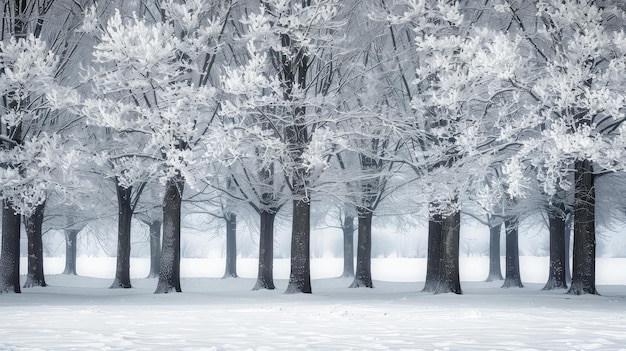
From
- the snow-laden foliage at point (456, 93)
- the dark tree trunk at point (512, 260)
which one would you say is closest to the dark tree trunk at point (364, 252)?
the dark tree trunk at point (512, 260)

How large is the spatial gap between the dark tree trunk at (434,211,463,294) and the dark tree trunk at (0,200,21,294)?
12355 mm

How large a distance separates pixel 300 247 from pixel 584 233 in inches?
318

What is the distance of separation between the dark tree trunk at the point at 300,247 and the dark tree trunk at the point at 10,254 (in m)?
8.03

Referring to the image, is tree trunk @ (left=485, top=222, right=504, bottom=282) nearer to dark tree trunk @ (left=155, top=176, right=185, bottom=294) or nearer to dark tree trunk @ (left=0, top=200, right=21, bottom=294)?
dark tree trunk @ (left=155, top=176, right=185, bottom=294)

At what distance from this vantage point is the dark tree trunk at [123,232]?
27.4 m

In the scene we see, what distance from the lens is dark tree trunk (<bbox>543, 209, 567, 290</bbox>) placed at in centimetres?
2756

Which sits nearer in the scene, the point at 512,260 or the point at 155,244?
the point at 512,260

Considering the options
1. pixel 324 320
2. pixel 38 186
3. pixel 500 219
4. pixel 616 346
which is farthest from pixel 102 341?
pixel 500 219

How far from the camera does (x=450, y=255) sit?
21.6 meters

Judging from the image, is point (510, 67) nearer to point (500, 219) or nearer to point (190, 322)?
point (190, 322)

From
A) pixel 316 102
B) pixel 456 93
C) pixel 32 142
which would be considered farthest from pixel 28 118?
pixel 456 93

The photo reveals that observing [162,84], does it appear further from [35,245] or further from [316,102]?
[35,245]

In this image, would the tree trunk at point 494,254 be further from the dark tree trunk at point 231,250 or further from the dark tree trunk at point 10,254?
the dark tree trunk at point 10,254

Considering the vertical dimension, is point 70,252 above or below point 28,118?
below
